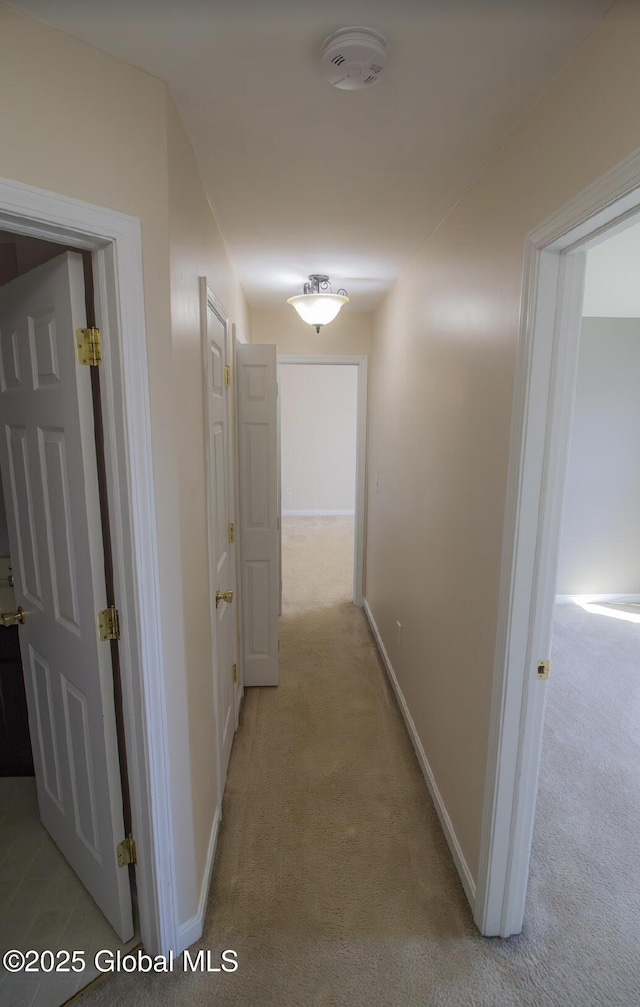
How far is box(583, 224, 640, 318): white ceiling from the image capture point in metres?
2.36

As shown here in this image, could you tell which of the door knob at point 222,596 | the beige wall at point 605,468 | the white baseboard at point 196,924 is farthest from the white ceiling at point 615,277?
the white baseboard at point 196,924

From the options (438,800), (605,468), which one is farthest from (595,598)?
(438,800)

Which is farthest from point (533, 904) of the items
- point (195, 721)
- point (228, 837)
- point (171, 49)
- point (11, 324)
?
point (171, 49)

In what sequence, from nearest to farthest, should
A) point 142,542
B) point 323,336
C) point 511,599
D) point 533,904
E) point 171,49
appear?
point 171,49
point 142,542
point 511,599
point 533,904
point 323,336

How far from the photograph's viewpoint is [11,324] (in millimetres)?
1556

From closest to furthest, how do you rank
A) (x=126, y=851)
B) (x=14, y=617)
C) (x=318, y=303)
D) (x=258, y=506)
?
(x=126, y=851) → (x=14, y=617) → (x=318, y=303) → (x=258, y=506)

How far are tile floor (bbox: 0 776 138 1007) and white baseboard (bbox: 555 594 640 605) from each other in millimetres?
4152

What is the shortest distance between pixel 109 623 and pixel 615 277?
331 centimetres

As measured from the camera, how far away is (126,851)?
62.7 inches

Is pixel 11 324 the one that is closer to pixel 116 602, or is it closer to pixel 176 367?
pixel 176 367

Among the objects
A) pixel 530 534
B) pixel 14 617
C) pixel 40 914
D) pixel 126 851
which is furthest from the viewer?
pixel 14 617

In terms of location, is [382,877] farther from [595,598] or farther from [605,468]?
[605,468]

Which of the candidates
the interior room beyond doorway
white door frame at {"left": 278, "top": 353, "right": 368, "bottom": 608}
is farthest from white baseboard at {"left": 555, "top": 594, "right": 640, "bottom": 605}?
the interior room beyond doorway

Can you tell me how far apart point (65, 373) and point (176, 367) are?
28 cm
